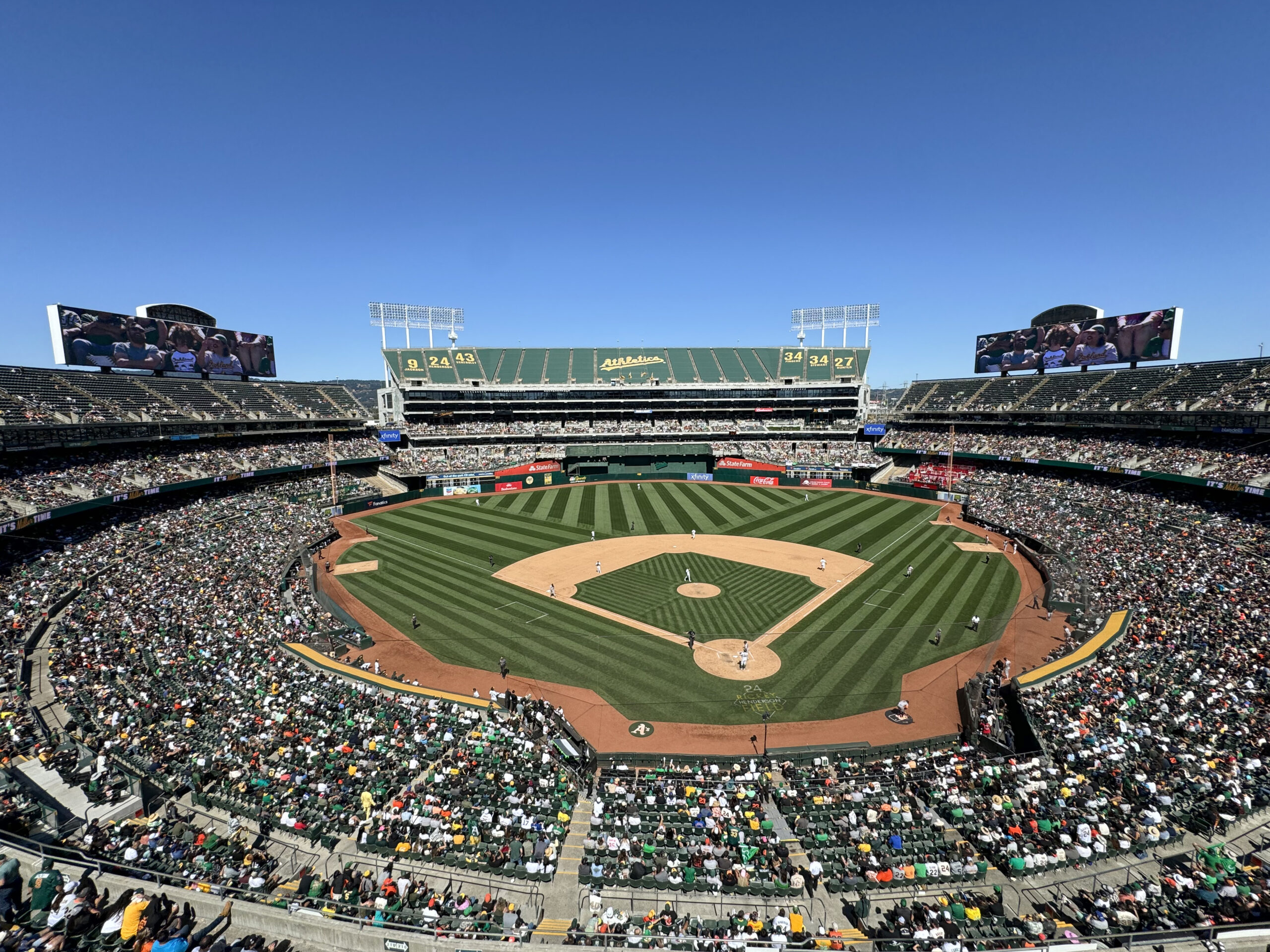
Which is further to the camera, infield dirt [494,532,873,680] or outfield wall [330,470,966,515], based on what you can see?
outfield wall [330,470,966,515]

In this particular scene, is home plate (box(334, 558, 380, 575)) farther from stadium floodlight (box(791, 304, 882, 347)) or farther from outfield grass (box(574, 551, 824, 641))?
stadium floodlight (box(791, 304, 882, 347))

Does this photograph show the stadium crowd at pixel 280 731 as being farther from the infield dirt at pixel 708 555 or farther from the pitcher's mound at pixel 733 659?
the infield dirt at pixel 708 555

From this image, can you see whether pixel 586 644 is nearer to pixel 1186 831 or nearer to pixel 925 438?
pixel 1186 831

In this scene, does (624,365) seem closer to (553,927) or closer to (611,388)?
(611,388)

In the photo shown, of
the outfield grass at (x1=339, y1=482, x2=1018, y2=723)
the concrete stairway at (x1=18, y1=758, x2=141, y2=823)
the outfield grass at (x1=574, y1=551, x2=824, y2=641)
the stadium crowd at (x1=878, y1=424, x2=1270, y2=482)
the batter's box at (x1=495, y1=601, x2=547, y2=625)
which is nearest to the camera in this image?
the concrete stairway at (x1=18, y1=758, x2=141, y2=823)

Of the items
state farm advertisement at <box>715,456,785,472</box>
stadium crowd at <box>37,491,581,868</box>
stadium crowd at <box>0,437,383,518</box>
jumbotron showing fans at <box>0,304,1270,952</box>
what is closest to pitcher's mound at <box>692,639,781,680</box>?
jumbotron showing fans at <box>0,304,1270,952</box>

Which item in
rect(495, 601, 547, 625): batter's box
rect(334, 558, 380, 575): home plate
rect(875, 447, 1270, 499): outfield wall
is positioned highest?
rect(875, 447, 1270, 499): outfield wall

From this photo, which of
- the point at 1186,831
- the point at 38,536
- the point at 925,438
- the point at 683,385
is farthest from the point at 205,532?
the point at 925,438
